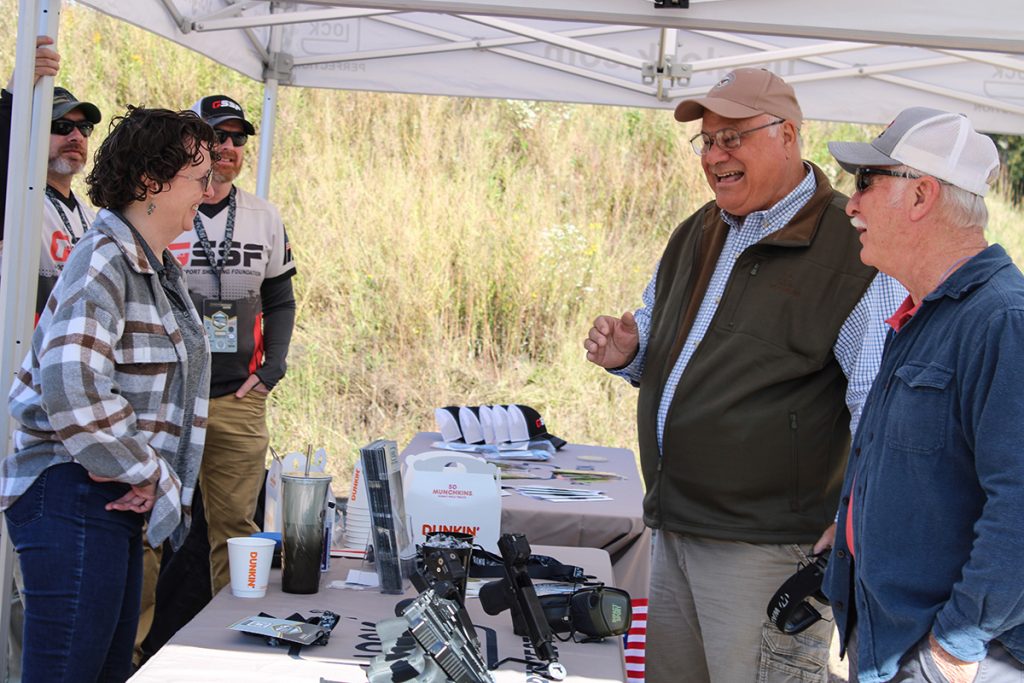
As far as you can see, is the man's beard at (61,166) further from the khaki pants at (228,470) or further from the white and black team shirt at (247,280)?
the khaki pants at (228,470)

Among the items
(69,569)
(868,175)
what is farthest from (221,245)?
(868,175)

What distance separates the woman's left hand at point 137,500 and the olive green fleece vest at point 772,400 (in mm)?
1129

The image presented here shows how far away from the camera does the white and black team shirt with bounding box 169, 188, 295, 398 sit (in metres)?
3.62

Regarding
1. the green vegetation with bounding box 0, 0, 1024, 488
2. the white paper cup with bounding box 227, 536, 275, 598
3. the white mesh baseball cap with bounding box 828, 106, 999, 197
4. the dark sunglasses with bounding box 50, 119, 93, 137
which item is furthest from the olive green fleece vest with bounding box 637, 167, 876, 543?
the green vegetation with bounding box 0, 0, 1024, 488

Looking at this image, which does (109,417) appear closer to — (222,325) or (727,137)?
(727,137)

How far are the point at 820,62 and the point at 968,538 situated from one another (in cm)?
359

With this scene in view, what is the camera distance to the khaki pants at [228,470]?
3.71 m

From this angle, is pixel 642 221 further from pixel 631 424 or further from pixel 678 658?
pixel 678 658

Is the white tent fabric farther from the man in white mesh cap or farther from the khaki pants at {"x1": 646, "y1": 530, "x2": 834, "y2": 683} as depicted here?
the man in white mesh cap

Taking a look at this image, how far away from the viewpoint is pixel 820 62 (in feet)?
15.5

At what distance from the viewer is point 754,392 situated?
7.57ft

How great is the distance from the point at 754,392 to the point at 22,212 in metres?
1.84

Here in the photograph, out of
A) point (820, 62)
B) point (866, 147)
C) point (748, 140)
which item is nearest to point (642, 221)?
point (820, 62)

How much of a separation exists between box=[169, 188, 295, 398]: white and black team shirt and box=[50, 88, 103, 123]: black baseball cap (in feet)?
1.62
